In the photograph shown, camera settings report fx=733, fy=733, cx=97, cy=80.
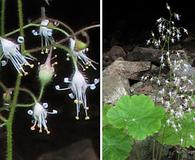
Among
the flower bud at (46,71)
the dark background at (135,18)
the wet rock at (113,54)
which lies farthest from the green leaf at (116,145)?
the dark background at (135,18)

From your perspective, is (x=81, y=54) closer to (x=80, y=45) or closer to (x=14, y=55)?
(x=80, y=45)

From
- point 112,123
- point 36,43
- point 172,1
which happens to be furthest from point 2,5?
point 172,1

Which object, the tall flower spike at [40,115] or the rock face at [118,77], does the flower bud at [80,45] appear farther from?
the rock face at [118,77]

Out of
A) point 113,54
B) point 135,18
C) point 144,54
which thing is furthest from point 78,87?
point 135,18

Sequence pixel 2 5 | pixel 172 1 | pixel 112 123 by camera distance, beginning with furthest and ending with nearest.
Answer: pixel 172 1 < pixel 112 123 < pixel 2 5

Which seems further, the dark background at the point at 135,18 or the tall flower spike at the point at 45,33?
the dark background at the point at 135,18

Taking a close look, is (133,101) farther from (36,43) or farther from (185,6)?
(185,6)

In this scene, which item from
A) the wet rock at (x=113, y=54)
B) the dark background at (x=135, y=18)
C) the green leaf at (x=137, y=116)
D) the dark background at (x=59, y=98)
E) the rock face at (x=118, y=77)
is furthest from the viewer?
the dark background at (x=135, y=18)
